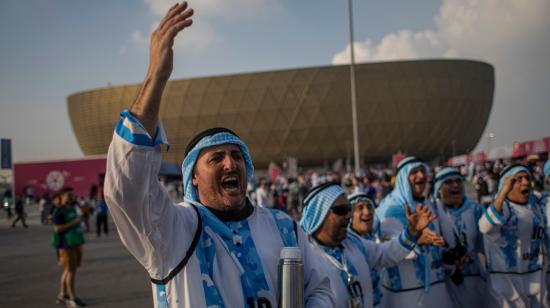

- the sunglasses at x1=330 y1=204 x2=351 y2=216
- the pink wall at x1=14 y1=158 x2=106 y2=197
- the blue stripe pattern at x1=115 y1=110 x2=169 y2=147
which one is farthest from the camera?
the pink wall at x1=14 y1=158 x2=106 y2=197

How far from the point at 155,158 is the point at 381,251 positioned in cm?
242

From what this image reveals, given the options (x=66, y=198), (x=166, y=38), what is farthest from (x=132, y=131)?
(x=66, y=198)

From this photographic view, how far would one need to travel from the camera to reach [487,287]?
4.71 metres

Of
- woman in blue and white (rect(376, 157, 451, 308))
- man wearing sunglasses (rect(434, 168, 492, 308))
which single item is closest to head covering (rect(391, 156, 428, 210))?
woman in blue and white (rect(376, 157, 451, 308))

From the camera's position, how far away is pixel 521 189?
4637 mm

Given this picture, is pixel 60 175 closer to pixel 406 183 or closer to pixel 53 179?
pixel 53 179

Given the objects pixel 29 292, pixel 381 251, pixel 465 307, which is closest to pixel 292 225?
pixel 381 251

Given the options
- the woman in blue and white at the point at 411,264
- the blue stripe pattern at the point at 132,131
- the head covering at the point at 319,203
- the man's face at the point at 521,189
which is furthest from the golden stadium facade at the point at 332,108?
the blue stripe pattern at the point at 132,131

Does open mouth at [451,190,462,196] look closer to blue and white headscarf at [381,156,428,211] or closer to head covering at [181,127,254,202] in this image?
blue and white headscarf at [381,156,428,211]

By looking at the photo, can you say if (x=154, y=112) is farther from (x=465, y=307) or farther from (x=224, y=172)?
(x=465, y=307)

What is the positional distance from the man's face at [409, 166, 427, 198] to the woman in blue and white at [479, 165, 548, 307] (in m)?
0.69

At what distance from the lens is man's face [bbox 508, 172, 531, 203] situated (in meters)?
4.62

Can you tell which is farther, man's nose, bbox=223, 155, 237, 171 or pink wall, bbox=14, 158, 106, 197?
pink wall, bbox=14, 158, 106, 197

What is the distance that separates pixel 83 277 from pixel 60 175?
73.8 ft
